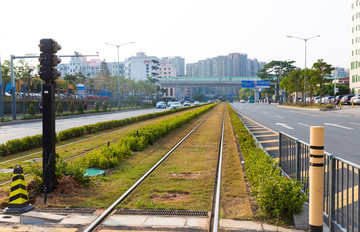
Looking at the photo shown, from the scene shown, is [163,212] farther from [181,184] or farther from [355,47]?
[355,47]

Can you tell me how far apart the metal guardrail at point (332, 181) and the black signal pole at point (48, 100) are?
16.2 feet

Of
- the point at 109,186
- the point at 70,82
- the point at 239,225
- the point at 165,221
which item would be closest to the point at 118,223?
the point at 165,221

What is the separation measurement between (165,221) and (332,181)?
99.1 inches

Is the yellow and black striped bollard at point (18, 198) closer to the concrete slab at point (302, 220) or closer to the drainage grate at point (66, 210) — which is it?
the drainage grate at point (66, 210)

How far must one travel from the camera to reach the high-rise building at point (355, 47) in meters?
76.5

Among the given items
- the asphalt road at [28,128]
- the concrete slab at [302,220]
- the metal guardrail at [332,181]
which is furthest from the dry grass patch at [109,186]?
the asphalt road at [28,128]

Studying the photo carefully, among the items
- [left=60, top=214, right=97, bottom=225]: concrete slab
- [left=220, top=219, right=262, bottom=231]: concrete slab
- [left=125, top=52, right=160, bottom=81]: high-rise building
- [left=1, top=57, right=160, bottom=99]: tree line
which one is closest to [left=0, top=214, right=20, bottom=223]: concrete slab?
[left=60, top=214, right=97, bottom=225]: concrete slab

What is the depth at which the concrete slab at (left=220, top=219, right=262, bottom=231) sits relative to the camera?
15.9 feet

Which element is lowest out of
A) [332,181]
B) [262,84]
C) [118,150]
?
[118,150]

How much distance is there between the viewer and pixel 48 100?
682 cm

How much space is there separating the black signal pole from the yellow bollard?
4987 mm

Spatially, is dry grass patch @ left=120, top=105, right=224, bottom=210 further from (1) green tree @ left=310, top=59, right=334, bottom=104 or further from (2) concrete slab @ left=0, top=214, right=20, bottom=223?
(1) green tree @ left=310, top=59, right=334, bottom=104

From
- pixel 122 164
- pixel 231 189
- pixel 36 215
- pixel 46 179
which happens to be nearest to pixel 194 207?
pixel 231 189

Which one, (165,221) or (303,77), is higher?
(303,77)
